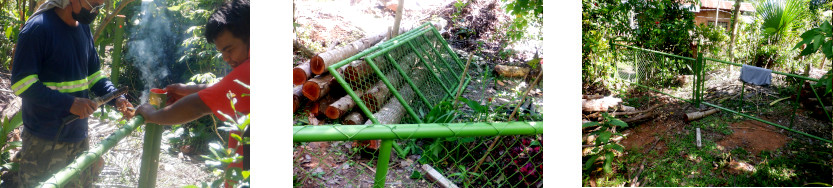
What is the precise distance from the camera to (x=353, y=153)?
2611mm

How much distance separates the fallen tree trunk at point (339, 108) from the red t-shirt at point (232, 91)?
1648 mm

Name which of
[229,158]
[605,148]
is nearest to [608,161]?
[605,148]

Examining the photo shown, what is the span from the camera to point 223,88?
1.29 meters

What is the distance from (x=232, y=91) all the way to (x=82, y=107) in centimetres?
40

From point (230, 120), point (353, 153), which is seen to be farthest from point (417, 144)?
point (230, 120)

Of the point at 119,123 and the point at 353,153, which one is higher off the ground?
A: the point at 119,123

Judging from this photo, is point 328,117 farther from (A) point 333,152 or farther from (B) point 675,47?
(B) point 675,47

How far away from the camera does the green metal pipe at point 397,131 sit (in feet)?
3.67

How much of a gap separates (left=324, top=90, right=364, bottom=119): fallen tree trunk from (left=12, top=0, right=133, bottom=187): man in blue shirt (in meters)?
1.69

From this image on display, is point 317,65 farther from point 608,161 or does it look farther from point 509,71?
point 509,71

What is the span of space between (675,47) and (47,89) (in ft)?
12.0

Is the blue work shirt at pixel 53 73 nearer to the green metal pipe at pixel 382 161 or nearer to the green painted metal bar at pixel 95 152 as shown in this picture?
the green painted metal bar at pixel 95 152

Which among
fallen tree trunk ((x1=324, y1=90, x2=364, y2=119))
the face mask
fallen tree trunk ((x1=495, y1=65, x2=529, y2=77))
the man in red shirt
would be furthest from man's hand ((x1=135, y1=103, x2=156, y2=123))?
fallen tree trunk ((x1=495, y1=65, x2=529, y2=77))

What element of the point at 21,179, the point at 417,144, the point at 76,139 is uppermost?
the point at 76,139
